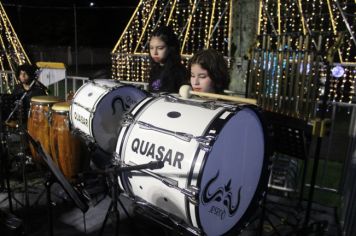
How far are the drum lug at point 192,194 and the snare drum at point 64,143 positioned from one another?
2381 millimetres

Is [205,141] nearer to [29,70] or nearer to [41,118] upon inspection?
[41,118]

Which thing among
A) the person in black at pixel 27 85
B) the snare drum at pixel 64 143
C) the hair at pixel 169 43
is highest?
the hair at pixel 169 43

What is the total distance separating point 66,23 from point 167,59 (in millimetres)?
29023

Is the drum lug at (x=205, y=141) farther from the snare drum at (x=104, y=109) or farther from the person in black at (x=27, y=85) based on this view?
the person in black at (x=27, y=85)

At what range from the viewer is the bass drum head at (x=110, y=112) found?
3.40 m

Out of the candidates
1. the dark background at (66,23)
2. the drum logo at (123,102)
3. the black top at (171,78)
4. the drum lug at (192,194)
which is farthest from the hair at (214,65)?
the dark background at (66,23)

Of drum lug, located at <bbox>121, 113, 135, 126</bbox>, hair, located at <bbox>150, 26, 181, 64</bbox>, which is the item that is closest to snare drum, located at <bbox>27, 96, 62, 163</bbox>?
hair, located at <bbox>150, 26, 181, 64</bbox>

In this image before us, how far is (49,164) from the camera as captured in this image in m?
2.02

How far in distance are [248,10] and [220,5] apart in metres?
3.30

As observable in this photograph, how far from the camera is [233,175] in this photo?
7.78 ft

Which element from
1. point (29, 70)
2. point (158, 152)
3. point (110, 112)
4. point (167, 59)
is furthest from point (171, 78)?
point (29, 70)

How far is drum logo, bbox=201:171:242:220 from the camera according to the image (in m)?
2.17

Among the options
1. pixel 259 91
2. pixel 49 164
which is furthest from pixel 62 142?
pixel 259 91

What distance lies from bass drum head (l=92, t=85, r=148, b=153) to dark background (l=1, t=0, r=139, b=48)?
2245 cm
